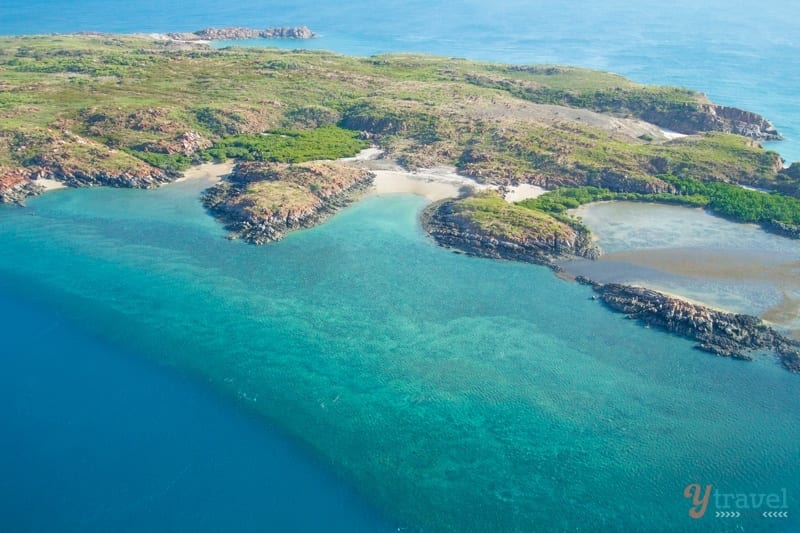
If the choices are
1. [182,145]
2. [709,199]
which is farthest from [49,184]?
[709,199]

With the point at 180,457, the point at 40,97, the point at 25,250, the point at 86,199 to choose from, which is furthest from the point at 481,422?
the point at 40,97

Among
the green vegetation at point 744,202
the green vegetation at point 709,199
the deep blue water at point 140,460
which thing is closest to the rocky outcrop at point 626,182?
the green vegetation at point 709,199

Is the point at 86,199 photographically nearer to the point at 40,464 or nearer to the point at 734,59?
the point at 40,464

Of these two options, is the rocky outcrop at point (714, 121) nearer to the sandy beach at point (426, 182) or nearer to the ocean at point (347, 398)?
the sandy beach at point (426, 182)

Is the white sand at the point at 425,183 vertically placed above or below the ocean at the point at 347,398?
above

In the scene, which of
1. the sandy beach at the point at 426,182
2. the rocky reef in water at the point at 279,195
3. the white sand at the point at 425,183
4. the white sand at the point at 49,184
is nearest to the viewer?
the rocky reef in water at the point at 279,195

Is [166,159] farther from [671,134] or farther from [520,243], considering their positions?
[671,134]

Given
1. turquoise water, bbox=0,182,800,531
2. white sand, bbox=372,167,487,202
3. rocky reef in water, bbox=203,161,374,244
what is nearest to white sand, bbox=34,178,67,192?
turquoise water, bbox=0,182,800,531
